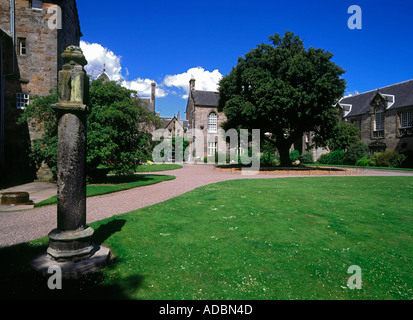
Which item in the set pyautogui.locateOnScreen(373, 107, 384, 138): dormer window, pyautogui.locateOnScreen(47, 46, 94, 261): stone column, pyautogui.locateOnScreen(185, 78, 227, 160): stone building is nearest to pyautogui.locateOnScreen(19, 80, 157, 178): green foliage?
pyautogui.locateOnScreen(47, 46, 94, 261): stone column

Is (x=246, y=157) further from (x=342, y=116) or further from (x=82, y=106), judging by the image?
(x=82, y=106)

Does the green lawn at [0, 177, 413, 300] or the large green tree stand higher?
the large green tree

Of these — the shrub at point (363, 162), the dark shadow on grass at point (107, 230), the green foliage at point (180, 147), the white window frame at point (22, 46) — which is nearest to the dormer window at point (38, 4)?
the white window frame at point (22, 46)

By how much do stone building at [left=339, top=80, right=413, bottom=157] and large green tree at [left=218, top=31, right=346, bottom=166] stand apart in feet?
62.2

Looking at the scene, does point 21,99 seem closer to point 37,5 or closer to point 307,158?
point 37,5

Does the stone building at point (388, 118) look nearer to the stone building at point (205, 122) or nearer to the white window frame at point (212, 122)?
the stone building at point (205, 122)

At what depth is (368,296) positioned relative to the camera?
12.9 feet

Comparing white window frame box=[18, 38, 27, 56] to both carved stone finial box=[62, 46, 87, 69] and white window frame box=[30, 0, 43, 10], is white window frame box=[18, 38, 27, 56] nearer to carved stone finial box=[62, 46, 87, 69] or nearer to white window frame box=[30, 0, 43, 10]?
white window frame box=[30, 0, 43, 10]

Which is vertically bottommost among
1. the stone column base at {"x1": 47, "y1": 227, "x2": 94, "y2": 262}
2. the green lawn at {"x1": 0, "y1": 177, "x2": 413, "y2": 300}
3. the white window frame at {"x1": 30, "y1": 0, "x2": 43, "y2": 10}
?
the green lawn at {"x1": 0, "y1": 177, "x2": 413, "y2": 300}

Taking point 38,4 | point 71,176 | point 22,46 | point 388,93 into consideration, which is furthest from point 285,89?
point 388,93

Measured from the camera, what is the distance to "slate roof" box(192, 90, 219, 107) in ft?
167

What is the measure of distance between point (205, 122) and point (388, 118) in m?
32.1

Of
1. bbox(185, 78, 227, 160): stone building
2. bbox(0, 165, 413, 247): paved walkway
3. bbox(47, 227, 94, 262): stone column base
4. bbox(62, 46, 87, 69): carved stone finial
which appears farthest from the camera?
bbox(185, 78, 227, 160): stone building

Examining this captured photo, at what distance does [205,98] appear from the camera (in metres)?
52.1
